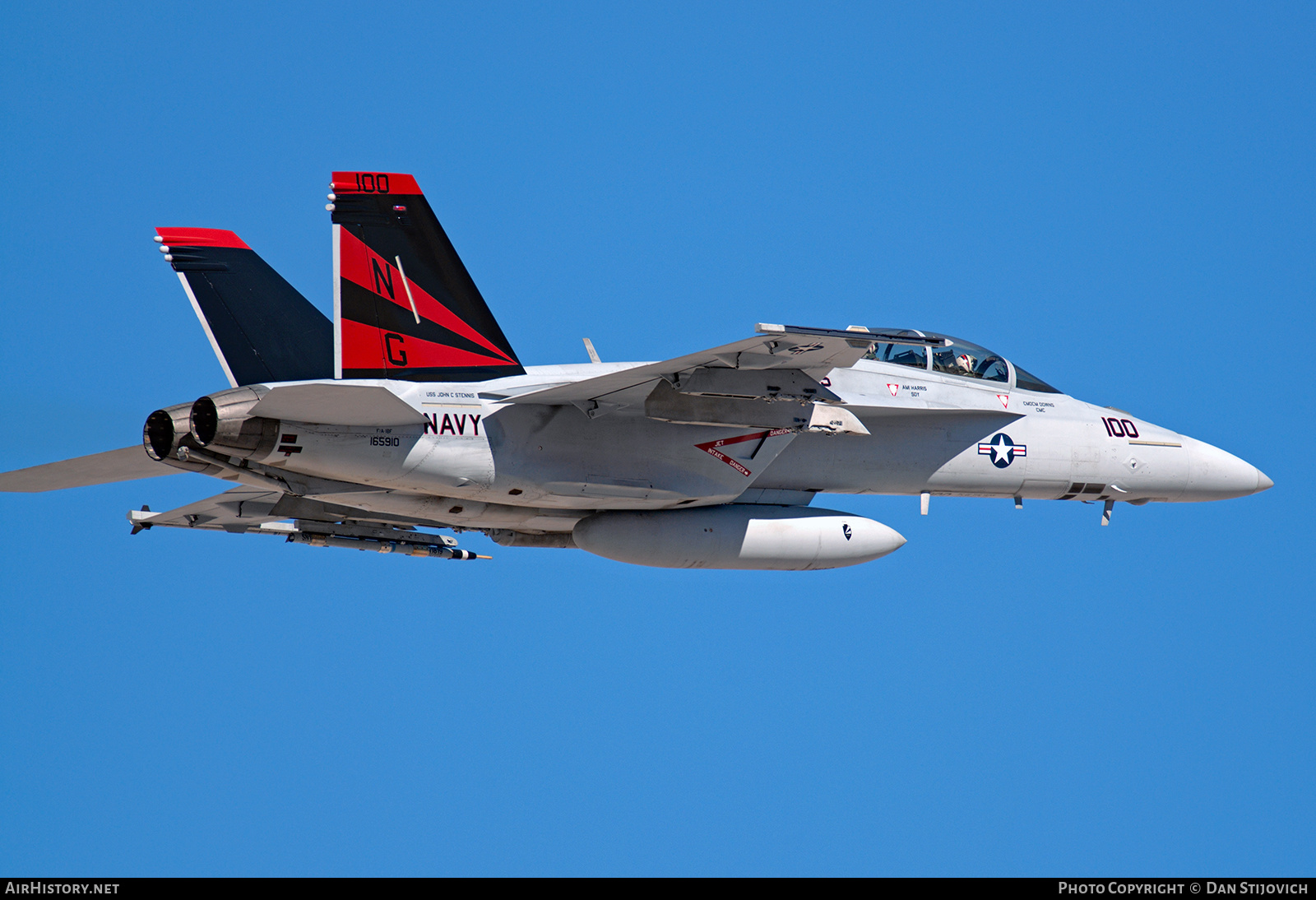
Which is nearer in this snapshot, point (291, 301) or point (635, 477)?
point (635, 477)

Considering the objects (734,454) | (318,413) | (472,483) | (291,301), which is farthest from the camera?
(291,301)

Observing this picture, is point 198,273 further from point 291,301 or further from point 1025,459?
point 1025,459

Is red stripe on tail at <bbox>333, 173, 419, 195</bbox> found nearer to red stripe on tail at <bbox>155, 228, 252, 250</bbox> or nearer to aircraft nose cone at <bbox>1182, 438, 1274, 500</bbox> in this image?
red stripe on tail at <bbox>155, 228, 252, 250</bbox>

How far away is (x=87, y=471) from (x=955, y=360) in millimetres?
10112

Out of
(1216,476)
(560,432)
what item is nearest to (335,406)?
(560,432)

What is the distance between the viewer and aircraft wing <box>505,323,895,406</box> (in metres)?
12.9

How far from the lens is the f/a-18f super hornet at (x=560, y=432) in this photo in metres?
13.6

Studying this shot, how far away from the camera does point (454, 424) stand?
13969 mm

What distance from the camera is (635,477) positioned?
14781mm

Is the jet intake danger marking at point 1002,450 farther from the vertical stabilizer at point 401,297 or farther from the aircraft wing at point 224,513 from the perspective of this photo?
the aircraft wing at point 224,513

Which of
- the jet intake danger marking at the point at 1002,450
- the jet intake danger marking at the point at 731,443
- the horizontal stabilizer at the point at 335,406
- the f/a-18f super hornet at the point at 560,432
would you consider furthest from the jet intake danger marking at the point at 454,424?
the jet intake danger marking at the point at 1002,450

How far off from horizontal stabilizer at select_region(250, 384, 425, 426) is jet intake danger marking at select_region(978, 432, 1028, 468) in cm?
696
